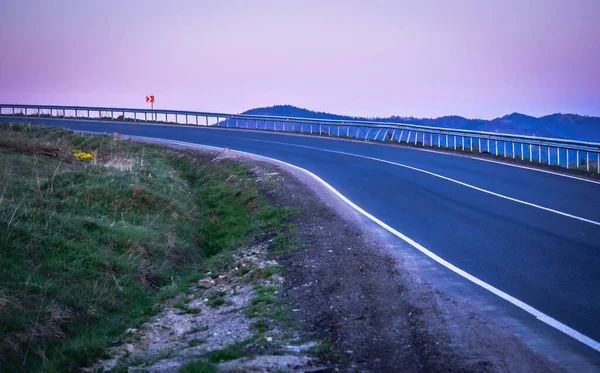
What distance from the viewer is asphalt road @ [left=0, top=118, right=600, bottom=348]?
8.42 metres

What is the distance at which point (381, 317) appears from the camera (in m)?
7.30

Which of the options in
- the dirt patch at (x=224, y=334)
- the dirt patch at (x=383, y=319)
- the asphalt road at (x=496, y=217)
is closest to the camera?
the dirt patch at (x=383, y=319)

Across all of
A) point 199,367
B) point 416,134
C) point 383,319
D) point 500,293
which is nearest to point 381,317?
point 383,319

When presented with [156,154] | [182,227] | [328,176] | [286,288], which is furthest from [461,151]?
[286,288]

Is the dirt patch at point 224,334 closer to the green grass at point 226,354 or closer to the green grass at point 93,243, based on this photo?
the green grass at point 226,354

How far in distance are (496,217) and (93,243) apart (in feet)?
26.9

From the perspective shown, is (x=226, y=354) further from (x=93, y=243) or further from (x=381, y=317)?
(x=93, y=243)

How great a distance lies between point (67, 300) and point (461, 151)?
79.8 feet

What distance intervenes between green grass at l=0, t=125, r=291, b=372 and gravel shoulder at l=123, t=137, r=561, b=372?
2229 millimetres

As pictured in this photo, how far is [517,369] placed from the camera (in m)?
5.70

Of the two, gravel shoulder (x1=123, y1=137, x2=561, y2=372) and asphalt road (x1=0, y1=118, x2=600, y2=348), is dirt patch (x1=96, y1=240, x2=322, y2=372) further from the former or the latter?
asphalt road (x1=0, y1=118, x2=600, y2=348)

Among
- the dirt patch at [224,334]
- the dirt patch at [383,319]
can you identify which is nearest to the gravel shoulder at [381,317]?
the dirt patch at [383,319]

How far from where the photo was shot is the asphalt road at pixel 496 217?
842 cm

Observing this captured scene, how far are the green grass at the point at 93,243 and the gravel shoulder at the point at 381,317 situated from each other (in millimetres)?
2229
